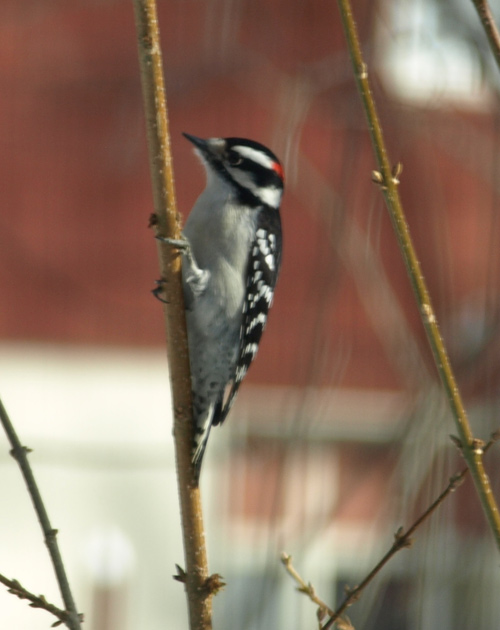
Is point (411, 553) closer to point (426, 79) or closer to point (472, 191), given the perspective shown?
point (426, 79)

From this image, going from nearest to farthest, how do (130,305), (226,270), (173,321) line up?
(173,321) < (226,270) < (130,305)

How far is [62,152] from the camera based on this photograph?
8258 mm

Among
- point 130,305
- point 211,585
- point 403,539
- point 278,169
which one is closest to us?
point 403,539

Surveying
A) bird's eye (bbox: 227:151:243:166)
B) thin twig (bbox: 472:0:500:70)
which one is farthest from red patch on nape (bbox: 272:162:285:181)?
thin twig (bbox: 472:0:500:70)

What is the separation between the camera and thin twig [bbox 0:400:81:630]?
157 cm

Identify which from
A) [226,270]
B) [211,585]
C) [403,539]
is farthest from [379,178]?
[226,270]

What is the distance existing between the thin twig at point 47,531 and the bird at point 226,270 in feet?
4.53

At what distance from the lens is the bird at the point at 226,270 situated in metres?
3.14

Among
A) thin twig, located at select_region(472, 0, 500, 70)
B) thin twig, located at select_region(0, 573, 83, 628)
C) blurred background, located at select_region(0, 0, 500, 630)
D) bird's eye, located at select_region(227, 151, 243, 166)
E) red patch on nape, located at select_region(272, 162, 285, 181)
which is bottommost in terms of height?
thin twig, located at select_region(0, 573, 83, 628)

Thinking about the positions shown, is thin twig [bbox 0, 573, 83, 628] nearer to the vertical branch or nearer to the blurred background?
the vertical branch

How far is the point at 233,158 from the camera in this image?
11.0 ft

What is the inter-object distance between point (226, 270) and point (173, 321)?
1.25 meters

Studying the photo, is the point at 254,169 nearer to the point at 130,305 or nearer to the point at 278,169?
the point at 278,169

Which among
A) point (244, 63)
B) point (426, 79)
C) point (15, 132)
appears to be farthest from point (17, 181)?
point (426, 79)
